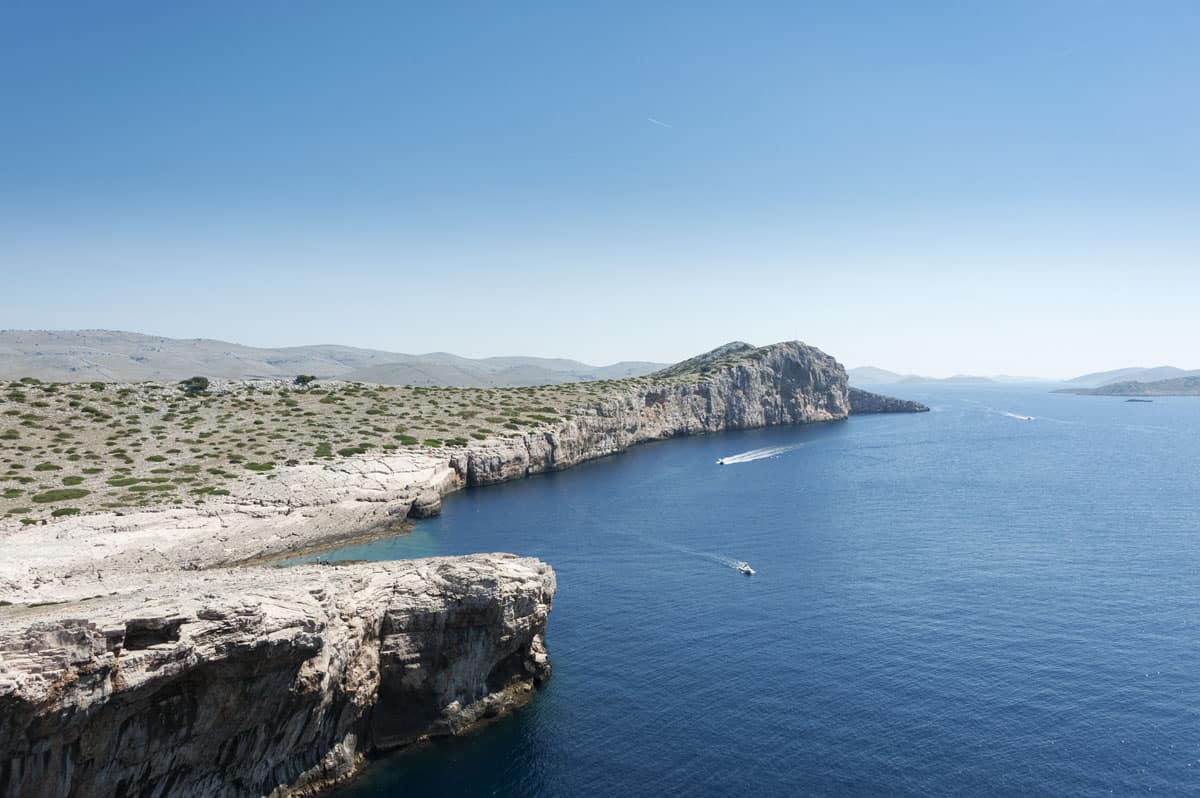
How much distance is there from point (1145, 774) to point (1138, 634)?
20039mm

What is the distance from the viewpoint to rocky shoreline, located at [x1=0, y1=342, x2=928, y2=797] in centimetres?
2642

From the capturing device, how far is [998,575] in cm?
6412

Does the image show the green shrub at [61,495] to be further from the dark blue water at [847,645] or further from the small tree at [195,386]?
the small tree at [195,386]

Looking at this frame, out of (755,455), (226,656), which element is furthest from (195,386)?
(226,656)

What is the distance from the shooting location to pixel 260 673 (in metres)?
32.1

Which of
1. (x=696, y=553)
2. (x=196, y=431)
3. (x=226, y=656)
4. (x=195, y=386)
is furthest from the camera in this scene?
(x=195, y=386)

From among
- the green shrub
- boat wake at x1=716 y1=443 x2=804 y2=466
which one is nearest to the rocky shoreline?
the green shrub

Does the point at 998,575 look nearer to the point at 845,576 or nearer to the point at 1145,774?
the point at 845,576

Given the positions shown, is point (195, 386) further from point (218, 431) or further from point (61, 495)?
point (61, 495)

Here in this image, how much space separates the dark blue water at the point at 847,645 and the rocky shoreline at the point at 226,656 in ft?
10.7

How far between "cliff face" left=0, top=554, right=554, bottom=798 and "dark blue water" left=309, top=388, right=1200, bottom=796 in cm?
314

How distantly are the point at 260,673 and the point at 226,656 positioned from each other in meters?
2.23

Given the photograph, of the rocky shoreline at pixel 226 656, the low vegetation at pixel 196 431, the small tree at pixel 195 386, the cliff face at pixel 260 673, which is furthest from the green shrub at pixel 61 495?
the small tree at pixel 195 386

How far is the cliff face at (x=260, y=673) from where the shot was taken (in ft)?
86.0
